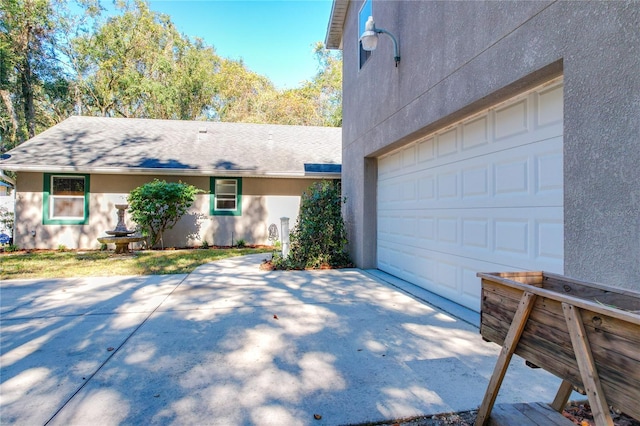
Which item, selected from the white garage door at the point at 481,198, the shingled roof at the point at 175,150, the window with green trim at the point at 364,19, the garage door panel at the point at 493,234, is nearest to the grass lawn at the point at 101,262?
the shingled roof at the point at 175,150

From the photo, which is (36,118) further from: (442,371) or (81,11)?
(442,371)

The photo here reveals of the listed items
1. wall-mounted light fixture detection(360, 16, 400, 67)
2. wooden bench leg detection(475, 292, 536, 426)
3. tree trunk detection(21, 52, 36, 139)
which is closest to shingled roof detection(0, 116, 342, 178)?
wall-mounted light fixture detection(360, 16, 400, 67)

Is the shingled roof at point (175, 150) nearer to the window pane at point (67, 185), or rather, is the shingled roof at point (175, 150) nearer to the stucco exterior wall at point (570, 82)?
the window pane at point (67, 185)

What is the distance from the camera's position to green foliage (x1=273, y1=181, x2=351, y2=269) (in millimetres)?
7562

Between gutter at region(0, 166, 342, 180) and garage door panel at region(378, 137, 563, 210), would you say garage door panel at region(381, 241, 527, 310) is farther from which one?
gutter at region(0, 166, 342, 180)

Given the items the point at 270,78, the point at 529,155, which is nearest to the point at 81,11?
the point at 270,78

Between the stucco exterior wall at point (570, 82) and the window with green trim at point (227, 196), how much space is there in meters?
7.35

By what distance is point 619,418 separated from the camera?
2105 millimetres

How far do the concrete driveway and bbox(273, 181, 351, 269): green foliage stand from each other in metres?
2.33

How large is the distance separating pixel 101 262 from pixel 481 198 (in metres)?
8.21

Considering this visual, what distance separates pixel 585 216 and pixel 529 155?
116 cm

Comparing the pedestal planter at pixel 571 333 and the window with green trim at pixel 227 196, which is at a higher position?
the window with green trim at pixel 227 196

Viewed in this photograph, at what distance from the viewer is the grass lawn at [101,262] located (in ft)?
22.6

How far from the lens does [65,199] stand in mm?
10625
